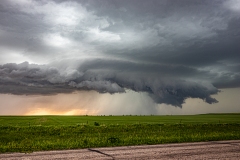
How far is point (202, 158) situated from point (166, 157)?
1.68m

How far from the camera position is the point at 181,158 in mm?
11672

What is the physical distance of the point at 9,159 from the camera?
11656 mm

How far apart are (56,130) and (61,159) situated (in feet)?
81.0

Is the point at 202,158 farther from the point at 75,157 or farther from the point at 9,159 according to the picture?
the point at 9,159

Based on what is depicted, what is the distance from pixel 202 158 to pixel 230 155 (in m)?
1.90

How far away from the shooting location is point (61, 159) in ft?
38.3

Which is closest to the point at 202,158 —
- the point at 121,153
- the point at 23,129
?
the point at 121,153

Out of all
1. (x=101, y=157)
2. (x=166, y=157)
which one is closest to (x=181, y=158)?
(x=166, y=157)

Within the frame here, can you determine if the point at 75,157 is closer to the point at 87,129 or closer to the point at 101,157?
the point at 101,157

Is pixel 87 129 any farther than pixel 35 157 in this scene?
Yes

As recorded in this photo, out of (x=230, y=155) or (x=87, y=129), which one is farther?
(x=87, y=129)

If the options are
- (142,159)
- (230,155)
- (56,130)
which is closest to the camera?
(142,159)

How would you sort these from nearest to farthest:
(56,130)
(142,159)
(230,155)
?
(142,159)
(230,155)
(56,130)

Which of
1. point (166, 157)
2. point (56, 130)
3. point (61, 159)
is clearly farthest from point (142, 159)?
point (56, 130)
